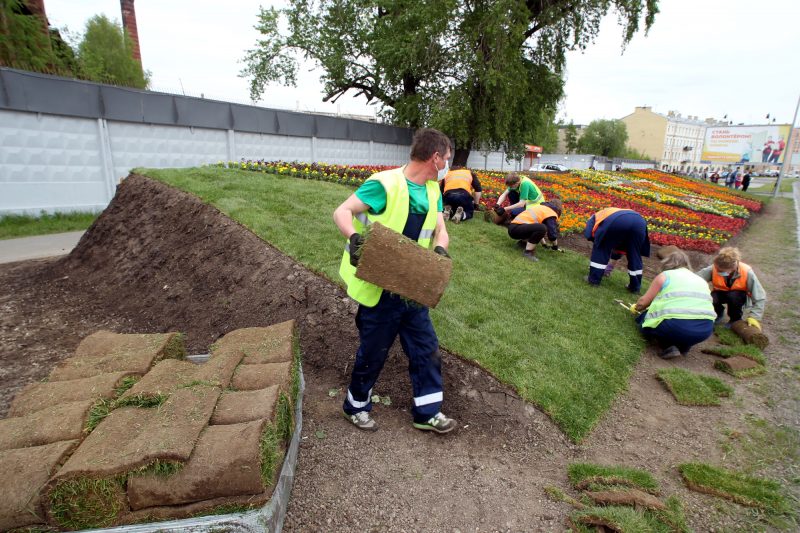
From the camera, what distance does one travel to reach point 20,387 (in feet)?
12.6

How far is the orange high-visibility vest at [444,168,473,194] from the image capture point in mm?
9219

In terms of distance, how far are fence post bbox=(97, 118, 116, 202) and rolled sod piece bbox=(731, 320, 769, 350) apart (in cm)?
1406

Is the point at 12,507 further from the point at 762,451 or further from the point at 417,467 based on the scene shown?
the point at 762,451

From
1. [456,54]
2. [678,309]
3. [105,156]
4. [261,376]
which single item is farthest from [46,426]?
[456,54]

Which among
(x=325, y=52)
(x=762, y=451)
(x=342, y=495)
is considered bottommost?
(x=762, y=451)

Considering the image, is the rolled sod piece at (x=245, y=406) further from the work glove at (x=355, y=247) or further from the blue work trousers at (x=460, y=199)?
the blue work trousers at (x=460, y=199)

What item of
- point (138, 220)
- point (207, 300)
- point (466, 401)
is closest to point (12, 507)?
point (466, 401)

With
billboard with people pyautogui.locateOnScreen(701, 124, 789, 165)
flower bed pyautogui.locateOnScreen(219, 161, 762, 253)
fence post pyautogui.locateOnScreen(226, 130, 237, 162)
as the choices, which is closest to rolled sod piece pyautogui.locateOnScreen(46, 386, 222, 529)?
flower bed pyautogui.locateOnScreen(219, 161, 762, 253)

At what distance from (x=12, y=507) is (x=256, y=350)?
150 centimetres

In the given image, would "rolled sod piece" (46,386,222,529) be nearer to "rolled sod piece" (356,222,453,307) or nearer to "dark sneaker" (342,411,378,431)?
"rolled sod piece" (356,222,453,307)

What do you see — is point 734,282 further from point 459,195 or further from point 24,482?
point 24,482

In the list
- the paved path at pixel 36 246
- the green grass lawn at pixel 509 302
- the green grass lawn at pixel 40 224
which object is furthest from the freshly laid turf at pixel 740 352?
the green grass lawn at pixel 40 224

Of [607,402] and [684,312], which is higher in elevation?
[684,312]

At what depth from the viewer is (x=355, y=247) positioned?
281 cm
